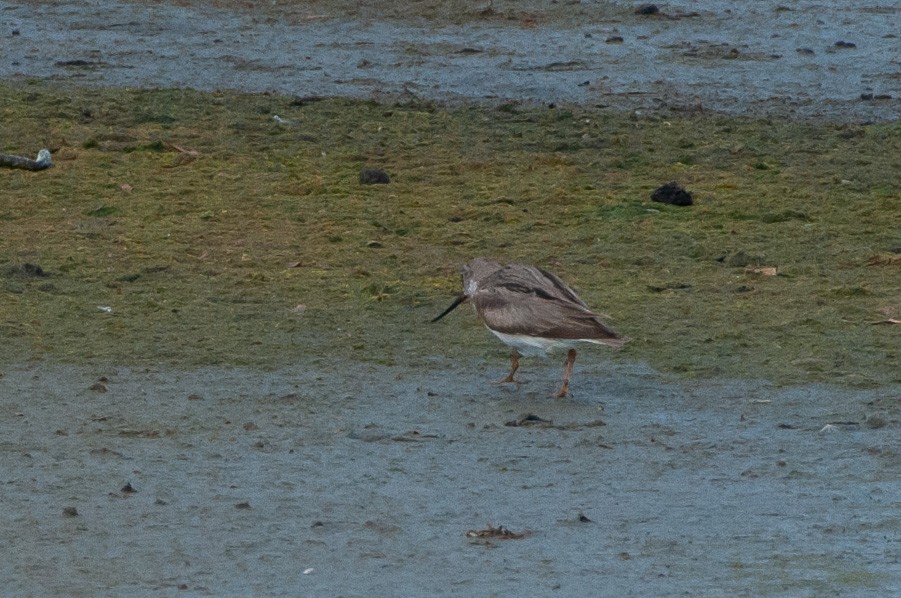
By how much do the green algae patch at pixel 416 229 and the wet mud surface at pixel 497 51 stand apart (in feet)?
2.80

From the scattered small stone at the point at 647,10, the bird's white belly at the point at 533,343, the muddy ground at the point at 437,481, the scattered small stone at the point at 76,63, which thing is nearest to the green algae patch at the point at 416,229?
the muddy ground at the point at 437,481

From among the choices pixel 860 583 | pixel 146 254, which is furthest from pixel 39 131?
pixel 860 583

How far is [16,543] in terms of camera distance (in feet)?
17.2

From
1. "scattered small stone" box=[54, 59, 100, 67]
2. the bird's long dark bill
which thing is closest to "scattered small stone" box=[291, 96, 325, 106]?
"scattered small stone" box=[54, 59, 100, 67]

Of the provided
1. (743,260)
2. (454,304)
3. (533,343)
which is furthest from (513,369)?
(743,260)

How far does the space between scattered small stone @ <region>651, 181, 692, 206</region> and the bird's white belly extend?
2.87m

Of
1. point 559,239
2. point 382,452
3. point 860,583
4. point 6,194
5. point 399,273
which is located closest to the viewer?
point 860,583

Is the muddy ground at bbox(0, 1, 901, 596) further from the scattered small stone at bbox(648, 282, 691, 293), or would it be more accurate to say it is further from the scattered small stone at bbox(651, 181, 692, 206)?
the scattered small stone at bbox(651, 181, 692, 206)

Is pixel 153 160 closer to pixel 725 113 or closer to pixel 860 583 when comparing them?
pixel 725 113

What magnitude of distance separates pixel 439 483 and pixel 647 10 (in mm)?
10751

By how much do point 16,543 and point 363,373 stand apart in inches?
86.4

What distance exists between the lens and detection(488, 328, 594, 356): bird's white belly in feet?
22.9

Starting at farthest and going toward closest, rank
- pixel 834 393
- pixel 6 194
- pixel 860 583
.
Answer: pixel 6 194
pixel 834 393
pixel 860 583

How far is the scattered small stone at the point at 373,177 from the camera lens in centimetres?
1033
